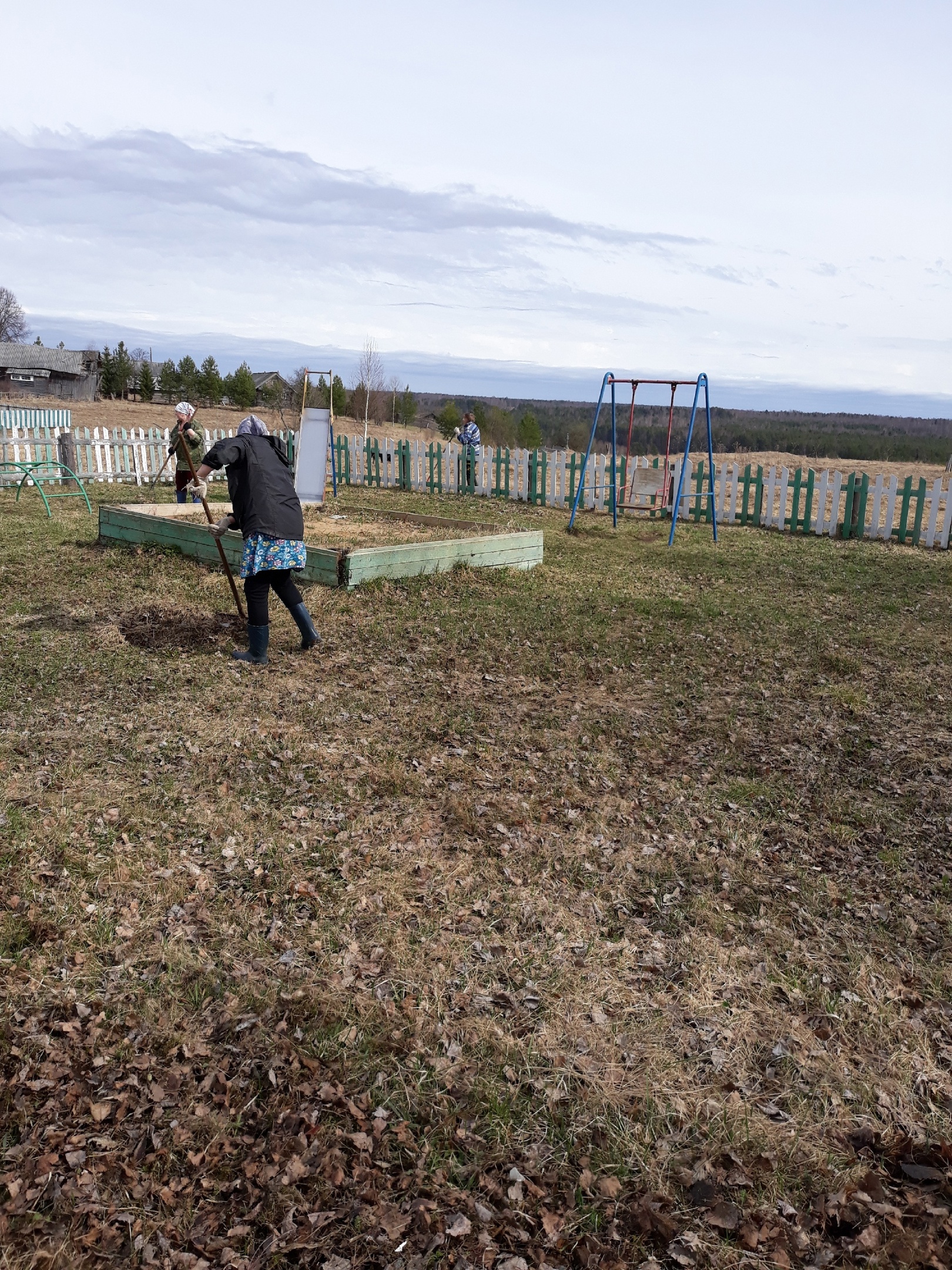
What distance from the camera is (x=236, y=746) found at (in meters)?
6.14

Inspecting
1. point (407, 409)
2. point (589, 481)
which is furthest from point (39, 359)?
point (589, 481)

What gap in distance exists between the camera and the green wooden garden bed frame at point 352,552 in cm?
1015

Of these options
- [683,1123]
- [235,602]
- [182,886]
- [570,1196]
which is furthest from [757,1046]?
[235,602]

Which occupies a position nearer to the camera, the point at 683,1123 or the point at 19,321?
the point at 683,1123

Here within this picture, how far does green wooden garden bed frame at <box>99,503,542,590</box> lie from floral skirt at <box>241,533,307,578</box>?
2559 mm

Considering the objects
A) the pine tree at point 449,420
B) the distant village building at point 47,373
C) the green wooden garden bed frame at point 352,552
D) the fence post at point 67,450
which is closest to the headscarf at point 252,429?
the green wooden garden bed frame at point 352,552

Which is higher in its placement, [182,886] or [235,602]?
[235,602]

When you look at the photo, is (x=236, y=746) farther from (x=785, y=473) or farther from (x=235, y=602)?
(x=785, y=473)

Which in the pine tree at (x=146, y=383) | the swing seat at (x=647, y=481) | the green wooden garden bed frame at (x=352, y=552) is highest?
the pine tree at (x=146, y=383)

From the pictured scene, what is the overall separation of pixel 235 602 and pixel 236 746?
11.1ft

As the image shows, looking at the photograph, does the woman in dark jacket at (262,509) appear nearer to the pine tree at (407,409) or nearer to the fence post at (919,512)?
the fence post at (919,512)

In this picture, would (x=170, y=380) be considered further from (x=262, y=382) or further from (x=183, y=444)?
(x=183, y=444)

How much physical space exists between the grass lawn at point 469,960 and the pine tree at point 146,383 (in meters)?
69.0

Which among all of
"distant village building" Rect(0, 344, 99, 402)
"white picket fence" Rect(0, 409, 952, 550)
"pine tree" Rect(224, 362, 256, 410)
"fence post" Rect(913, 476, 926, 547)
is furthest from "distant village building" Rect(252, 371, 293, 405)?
"fence post" Rect(913, 476, 926, 547)
